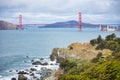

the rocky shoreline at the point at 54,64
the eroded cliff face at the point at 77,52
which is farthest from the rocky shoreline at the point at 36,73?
the eroded cliff face at the point at 77,52

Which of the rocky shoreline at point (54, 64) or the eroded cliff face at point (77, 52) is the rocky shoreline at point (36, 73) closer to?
the rocky shoreline at point (54, 64)

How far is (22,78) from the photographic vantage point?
137ft

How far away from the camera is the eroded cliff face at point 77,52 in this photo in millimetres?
50888

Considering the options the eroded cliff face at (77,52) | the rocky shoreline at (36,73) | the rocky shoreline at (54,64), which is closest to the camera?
the rocky shoreline at (36,73)

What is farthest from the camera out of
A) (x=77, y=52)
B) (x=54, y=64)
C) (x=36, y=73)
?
(x=54, y=64)

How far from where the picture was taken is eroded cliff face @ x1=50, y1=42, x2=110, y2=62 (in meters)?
50.9

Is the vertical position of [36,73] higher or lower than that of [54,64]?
lower

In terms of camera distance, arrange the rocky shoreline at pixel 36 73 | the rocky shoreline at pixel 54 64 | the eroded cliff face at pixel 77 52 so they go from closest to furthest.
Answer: the rocky shoreline at pixel 36 73
the rocky shoreline at pixel 54 64
the eroded cliff face at pixel 77 52

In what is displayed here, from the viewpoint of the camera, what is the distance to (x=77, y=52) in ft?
177

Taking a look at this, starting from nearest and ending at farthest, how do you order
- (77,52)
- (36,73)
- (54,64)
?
(36,73)
(77,52)
(54,64)

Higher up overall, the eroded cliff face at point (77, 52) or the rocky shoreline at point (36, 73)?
the eroded cliff face at point (77, 52)

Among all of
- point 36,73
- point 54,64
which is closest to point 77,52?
point 54,64

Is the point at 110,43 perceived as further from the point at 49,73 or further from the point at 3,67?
the point at 3,67

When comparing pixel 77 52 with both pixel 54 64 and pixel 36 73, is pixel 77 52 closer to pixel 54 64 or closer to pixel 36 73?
pixel 54 64
